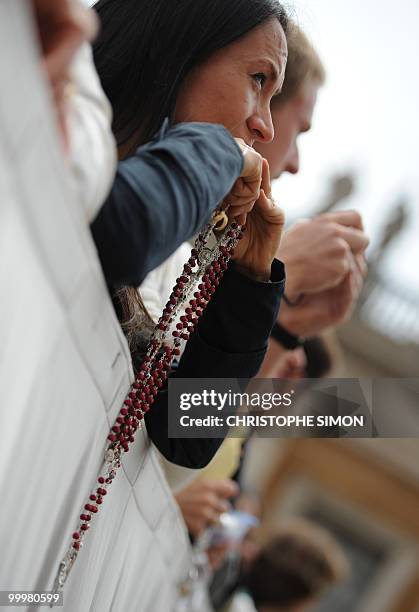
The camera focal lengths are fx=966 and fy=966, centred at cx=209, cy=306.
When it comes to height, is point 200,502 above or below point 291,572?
above

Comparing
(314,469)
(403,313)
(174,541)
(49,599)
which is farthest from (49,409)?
(403,313)

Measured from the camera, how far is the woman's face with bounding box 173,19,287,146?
820 mm

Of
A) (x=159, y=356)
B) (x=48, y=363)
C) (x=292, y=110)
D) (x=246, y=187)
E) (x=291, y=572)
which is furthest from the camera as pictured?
(x=291, y=572)

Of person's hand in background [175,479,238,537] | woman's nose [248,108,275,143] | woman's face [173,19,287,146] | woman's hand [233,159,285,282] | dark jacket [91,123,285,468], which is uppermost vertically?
dark jacket [91,123,285,468]

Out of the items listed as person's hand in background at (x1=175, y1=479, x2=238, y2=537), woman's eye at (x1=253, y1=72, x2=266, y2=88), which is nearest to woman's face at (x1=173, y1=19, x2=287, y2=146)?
woman's eye at (x1=253, y1=72, x2=266, y2=88)

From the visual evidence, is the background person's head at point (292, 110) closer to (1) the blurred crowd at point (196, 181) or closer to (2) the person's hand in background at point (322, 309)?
(1) the blurred crowd at point (196, 181)

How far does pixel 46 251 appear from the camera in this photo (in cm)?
51

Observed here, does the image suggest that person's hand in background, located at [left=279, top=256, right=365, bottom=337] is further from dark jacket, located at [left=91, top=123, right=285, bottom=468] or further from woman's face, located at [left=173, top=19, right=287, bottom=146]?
dark jacket, located at [left=91, top=123, right=285, bottom=468]

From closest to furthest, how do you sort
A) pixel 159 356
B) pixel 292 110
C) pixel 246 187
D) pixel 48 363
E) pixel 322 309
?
pixel 48 363, pixel 246 187, pixel 159 356, pixel 292 110, pixel 322 309

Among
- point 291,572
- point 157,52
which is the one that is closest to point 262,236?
point 157,52

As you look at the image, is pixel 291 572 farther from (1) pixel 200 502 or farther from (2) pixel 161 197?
(2) pixel 161 197

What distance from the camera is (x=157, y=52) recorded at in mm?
851

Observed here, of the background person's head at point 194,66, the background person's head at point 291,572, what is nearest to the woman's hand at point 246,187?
the background person's head at point 194,66

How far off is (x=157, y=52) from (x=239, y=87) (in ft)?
0.28
